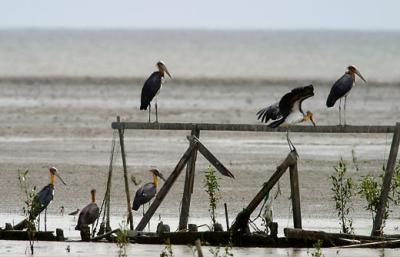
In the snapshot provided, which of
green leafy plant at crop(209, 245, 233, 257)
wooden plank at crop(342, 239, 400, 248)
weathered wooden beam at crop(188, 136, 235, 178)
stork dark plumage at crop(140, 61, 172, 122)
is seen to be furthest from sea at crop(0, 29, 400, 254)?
stork dark plumage at crop(140, 61, 172, 122)

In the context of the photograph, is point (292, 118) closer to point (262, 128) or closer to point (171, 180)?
point (262, 128)

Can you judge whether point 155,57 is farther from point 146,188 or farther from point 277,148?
point 146,188

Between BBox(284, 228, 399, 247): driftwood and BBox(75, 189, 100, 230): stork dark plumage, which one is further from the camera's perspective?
BBox(75, 189, 100, 230): stork dark plumage

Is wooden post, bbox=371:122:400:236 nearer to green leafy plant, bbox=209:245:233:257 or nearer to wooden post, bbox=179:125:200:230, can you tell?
green leafy plant, bbox=209:245:233:257

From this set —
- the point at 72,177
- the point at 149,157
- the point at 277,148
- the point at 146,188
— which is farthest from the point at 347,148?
the point at 146,188

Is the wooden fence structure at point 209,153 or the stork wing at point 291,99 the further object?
the wooden fence structure at point 209,153

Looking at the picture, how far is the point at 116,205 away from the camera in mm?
20531

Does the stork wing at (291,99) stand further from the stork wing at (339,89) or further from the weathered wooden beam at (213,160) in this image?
the stork wing at (339,89)

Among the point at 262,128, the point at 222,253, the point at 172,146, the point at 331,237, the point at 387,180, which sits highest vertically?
the point at 172,146

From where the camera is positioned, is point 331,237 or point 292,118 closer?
point 331,237

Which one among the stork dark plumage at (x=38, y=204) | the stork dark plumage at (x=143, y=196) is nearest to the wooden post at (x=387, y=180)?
the stork dark plumage at (x=143, y=196)

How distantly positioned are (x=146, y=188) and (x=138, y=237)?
4.93 ft

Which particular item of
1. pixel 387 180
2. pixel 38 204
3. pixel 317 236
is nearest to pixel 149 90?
pixel 38 204

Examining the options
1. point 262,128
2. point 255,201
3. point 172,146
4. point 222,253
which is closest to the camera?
point 222,253
